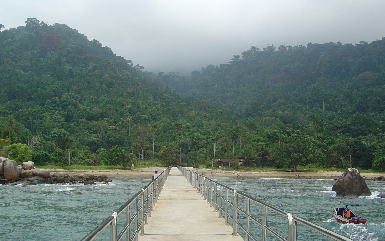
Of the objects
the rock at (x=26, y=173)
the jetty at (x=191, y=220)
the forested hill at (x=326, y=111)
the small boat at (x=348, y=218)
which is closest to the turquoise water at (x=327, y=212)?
the small boat at (x=348, y=218)

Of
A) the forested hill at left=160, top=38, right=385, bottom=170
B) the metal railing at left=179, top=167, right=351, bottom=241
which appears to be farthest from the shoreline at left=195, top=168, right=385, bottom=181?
the metal railing at left=179, top=167, right=351, bottom=241

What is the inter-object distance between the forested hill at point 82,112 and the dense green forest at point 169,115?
0.33 m

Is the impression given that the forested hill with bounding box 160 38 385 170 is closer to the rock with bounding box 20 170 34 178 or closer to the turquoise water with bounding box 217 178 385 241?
the turquoise water with bounding box 217 178 385 241

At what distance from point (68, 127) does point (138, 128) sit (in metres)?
18.4

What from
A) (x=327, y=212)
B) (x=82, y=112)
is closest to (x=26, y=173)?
(x=327, y=212)

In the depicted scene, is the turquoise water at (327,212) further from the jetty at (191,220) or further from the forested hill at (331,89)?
the forested hill at (331,89)

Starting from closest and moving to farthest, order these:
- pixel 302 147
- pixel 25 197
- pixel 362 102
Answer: pixel 25 197 → pixel 302 147 → pixel 362 102

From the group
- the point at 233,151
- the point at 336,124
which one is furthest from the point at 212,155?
the point at 336,124

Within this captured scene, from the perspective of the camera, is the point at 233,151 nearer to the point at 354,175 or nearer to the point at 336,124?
the point at 336,124

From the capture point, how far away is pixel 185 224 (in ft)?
38.5

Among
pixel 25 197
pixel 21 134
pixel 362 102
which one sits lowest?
pixel 25 197

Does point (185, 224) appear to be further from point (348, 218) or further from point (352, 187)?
point (352, 187)

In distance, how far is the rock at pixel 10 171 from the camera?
62.2 meters

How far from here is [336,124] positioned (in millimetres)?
108250
